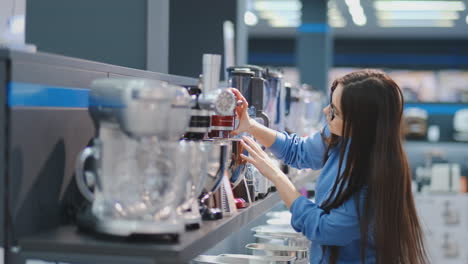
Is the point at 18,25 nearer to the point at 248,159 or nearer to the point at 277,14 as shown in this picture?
the point at 248,159

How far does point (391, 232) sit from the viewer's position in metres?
2.09

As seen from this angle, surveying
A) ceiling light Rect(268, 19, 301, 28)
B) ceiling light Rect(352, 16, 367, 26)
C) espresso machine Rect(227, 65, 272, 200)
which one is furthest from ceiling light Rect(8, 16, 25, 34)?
ceiling light Rect(268, 19, 301, 28)

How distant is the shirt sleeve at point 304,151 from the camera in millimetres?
2615

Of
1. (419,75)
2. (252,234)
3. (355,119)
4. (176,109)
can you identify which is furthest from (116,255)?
(419,75)

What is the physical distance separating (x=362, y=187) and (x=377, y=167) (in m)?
0.08

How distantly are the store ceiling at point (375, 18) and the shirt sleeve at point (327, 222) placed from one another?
23.8ft

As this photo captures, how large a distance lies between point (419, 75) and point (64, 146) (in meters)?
12.0

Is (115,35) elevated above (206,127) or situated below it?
above

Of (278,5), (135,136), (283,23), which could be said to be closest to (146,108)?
(135,136)

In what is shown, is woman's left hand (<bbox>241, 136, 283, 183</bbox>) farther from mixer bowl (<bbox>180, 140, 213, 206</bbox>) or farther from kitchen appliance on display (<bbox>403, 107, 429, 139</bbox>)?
kitchen appliance on display (<bbox>403, 107, 429, 139</bbox>)

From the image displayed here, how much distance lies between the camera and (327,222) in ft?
6.65

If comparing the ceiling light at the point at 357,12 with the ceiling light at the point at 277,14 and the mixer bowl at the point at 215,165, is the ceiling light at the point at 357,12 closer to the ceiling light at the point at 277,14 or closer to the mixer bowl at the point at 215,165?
the ceiling light at the point at 277,14

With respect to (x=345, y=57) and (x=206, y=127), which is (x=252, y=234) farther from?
(x=345, y=57)

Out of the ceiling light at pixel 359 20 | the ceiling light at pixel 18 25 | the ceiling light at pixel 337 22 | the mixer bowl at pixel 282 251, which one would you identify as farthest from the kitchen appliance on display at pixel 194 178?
the ceiling light at pixel 337 22
